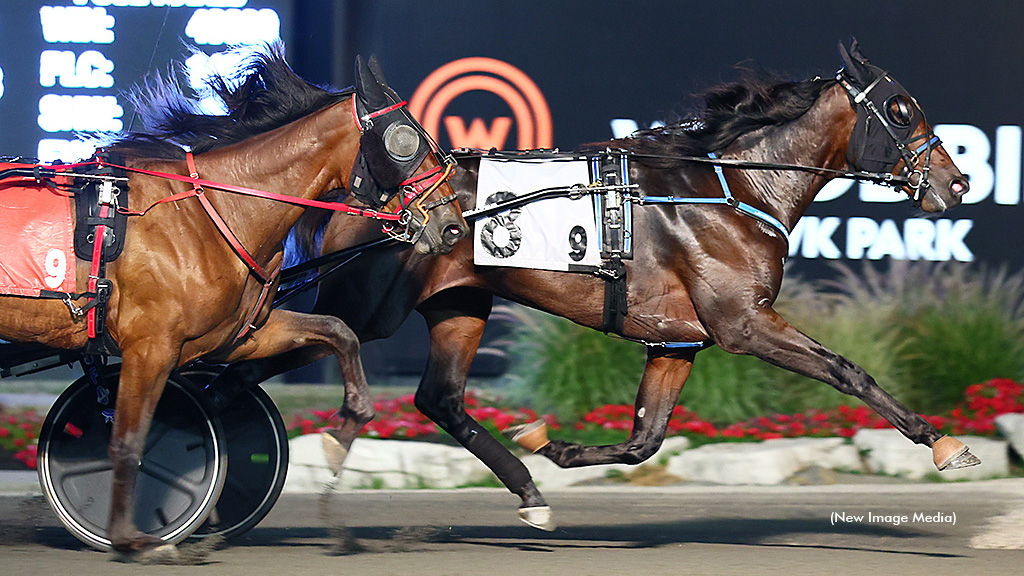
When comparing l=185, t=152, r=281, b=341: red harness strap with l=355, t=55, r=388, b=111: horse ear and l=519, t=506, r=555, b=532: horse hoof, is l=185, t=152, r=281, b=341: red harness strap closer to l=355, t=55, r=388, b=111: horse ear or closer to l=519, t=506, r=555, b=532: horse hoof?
l=355, t=55, r=388, b=111: horse ear

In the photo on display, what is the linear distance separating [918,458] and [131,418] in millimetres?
4714

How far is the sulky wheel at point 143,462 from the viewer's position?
490cm

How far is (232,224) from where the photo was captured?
461 centimetres

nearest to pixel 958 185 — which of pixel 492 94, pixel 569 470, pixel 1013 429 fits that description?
pixel 1013 429

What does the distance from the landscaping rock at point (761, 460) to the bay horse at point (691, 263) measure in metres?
1.81

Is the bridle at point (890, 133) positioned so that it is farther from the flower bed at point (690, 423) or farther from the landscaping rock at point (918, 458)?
the flower bed at point (690, 423)

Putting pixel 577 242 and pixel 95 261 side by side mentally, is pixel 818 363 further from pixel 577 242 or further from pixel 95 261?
pixel 95 261

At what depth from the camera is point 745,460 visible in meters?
7.03

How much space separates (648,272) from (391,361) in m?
4.01

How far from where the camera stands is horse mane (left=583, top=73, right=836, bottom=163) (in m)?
5.41

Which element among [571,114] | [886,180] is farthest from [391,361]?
[886,180]

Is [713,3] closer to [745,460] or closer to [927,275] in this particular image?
[927,275]

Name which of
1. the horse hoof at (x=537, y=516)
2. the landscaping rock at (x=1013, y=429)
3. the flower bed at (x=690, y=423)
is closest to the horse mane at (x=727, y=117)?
the horse hoof at (x=537, y=516)

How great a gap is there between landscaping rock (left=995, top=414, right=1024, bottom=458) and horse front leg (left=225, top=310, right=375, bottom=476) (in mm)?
4291
